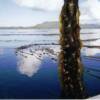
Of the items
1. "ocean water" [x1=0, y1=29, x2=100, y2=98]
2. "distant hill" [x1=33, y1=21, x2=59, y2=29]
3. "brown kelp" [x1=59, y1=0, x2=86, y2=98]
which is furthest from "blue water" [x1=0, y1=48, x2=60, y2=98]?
"distant hill" [x1=33, y1=21, x2=59, y2=29]

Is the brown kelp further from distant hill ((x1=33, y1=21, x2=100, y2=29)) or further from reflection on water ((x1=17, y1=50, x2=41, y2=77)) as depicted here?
reflection on water ((x1=17, y1=50, x2=41, y2=77))

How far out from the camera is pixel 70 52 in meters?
4.17

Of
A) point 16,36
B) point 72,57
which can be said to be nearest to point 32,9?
point 16,36

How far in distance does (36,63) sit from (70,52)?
1.70 feet

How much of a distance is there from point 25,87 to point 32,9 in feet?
3.74

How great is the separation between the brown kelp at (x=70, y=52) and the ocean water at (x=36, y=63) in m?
0.08

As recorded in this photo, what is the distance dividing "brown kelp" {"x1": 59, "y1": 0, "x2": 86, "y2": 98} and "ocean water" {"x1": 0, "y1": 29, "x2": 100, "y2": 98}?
80mm

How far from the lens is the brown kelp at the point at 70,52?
13.5 feet

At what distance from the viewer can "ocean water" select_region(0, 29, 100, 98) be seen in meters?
4.01

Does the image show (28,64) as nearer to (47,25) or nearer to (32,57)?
(32,57)

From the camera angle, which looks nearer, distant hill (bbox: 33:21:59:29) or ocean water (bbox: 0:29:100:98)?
ocean water (bbox: 0:29:100:98)

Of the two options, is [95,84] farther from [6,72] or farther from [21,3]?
[21,3]

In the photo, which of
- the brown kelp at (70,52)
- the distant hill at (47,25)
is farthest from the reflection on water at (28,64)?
the distant hill at (47,25)

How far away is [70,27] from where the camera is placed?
163 inches
